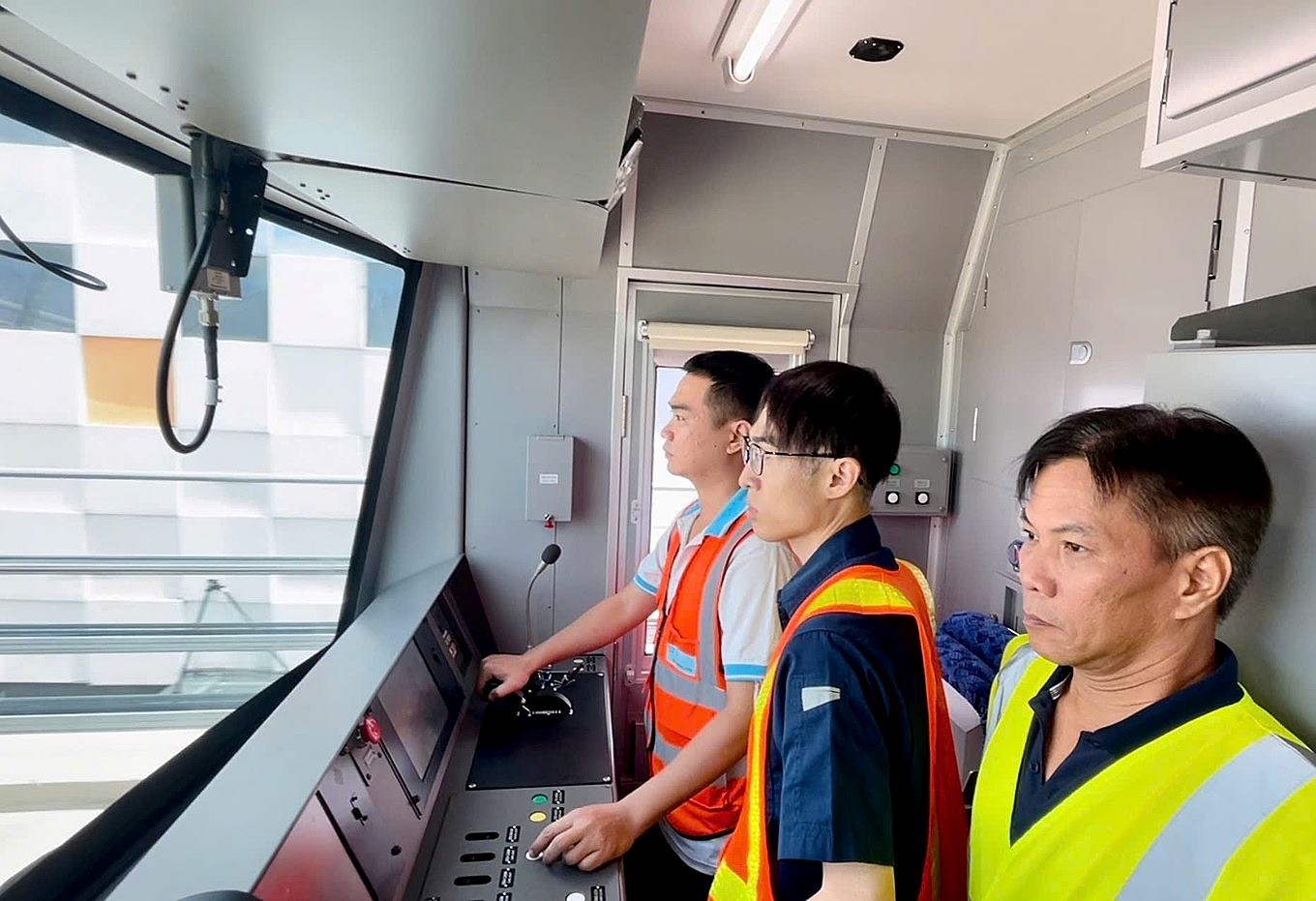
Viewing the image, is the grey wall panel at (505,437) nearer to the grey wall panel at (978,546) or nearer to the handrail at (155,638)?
the handrail at (155,638)

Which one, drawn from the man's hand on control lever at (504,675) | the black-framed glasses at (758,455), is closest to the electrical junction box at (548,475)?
the man's hand on control lever at (504,675)

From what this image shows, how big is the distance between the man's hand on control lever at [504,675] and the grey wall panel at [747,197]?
1.46 meters

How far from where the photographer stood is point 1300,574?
2.51 feet

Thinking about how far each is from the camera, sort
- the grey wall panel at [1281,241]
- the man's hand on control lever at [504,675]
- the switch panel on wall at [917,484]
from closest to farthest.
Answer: the grey wall panel at [1281,241], the man's hand on control lever at [504,675], the switch panel on wall at [917,484]

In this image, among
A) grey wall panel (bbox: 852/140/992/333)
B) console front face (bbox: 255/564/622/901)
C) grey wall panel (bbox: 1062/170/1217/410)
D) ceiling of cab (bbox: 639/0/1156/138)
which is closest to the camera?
console front face (bbox: 255/564/622/901)

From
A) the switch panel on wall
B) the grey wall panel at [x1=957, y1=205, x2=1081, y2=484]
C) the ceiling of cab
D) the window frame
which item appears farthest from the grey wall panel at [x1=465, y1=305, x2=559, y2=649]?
the grey wall panel at [x1=957, y1=205, x2=1081, y2=484]

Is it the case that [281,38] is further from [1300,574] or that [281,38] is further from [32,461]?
[32,461]

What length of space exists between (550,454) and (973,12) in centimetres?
177

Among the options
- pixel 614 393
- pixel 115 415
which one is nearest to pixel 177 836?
pixel 115 415

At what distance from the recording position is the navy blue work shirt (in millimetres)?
812

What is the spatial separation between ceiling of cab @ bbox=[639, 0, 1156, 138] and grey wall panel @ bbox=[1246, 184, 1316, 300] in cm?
52

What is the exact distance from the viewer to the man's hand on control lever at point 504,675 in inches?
75.5

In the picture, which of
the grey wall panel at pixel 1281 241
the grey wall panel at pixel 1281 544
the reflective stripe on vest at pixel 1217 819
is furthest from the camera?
the grey wall panel at pixel 1281 241

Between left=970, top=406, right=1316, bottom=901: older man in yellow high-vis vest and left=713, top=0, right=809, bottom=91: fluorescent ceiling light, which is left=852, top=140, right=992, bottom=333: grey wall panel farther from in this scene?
left=970, top=406, right=1316, bottom=901: older man in yellow high-vis vest
